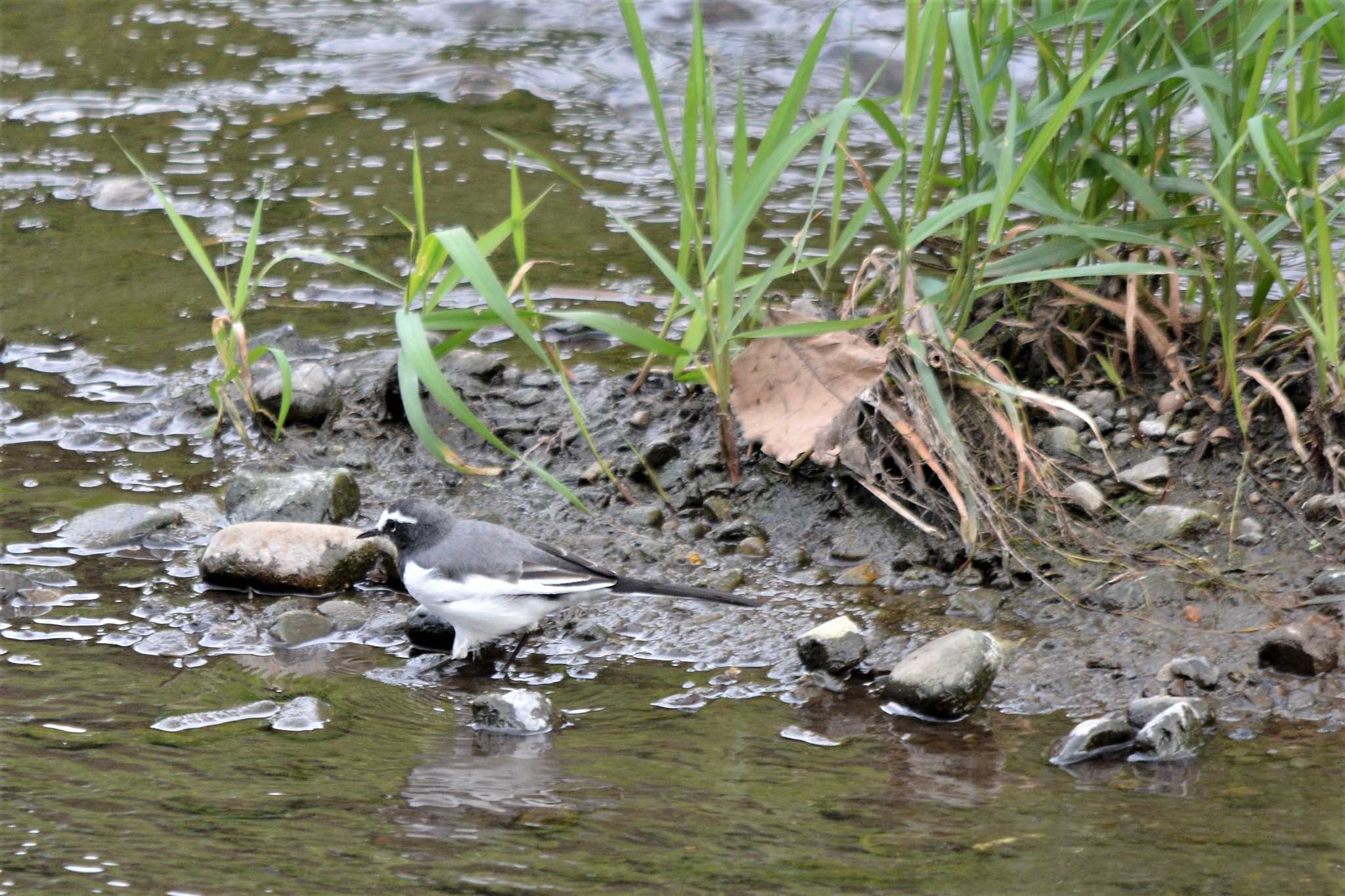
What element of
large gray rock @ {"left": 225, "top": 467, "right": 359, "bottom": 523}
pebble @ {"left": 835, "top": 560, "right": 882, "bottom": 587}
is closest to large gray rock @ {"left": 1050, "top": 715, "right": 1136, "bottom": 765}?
pebble @ {"left": 835, "top": 560, "right": 882, "bottom": 587}

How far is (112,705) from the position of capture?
4.32m

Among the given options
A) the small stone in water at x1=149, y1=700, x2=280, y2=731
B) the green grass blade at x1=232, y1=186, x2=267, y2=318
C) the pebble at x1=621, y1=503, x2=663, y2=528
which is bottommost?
the small stone in water at x1=149, y1=700, x2=280, y2=731

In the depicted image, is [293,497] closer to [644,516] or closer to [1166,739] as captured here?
[644,516]

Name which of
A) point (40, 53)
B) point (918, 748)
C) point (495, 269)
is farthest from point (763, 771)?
point (40, 53)

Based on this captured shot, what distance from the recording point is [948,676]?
4.29m

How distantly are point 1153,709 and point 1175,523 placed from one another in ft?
3.66

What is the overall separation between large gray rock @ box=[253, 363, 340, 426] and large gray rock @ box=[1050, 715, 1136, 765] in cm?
358

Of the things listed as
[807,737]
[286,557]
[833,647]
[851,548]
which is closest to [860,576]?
[851,548]

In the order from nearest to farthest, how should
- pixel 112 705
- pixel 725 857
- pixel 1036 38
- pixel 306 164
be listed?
pixel 725 857 < pixel 112 705 < pixel 1036 38 < pixel 306 164

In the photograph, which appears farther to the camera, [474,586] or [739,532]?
[739,532]

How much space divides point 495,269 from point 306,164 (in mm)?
2133

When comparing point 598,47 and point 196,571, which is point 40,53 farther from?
point 196,571

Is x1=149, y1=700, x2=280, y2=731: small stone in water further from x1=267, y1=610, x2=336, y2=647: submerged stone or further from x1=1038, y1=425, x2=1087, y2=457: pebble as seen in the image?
x1=1038, y1=425, x2=1087, y2=457: pebble

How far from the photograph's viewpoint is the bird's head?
205 inches
